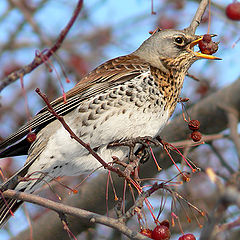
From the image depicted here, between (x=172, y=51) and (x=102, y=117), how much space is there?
2.98ft

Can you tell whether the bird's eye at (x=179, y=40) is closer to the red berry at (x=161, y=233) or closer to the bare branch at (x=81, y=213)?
the red berry at (x=161, y=233)

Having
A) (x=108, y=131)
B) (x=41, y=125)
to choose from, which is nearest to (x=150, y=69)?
(x=108, y=131)

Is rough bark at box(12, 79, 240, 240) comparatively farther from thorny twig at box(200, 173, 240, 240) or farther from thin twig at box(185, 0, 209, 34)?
thorny twig at box(200, 173, 240, 240)

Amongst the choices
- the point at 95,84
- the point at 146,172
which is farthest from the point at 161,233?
the point at 95,84

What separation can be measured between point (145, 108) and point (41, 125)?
843mm

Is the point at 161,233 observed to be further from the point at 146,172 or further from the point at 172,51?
the point at 172,51

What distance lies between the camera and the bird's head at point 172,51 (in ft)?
11.5

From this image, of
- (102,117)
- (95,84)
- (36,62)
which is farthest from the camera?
(95,84)

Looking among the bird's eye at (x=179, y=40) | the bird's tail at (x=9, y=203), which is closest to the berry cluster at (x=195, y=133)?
the bird's eye at (x=179, y=40)

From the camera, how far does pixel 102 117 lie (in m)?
3.18

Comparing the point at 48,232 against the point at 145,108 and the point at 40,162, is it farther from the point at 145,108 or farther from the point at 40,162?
the point at 145,108

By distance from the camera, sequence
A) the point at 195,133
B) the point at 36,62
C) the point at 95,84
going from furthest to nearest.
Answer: the point at 95,84, the point at 195,133, the point at 36,62

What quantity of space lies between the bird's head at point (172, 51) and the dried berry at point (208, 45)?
22cm

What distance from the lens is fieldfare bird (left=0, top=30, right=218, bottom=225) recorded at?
3.15 m
